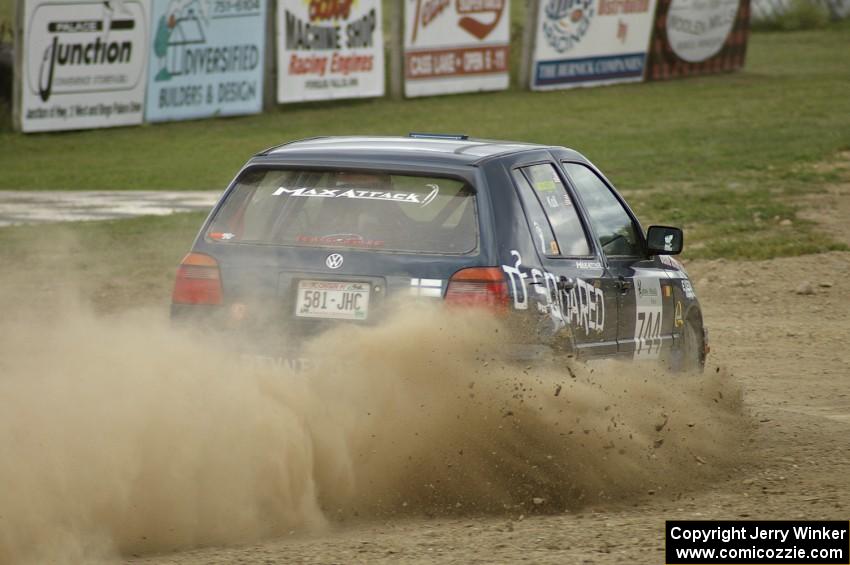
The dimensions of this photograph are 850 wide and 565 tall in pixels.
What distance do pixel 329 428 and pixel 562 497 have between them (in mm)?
993

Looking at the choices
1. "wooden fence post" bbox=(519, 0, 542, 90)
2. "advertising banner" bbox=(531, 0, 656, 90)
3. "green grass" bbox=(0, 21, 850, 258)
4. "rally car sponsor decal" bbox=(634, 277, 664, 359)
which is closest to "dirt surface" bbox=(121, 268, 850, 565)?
"rally car sponsor decal" bbox=(634, 277, 664, 359)

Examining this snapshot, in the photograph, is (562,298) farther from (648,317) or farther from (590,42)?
(590,42)

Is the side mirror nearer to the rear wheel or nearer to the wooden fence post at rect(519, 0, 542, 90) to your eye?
the rear wheel

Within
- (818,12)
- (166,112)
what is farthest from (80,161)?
(818,12)

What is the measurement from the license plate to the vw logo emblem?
7 cm

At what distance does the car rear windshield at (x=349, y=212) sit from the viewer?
600 centimetres

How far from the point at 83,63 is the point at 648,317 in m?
15.6

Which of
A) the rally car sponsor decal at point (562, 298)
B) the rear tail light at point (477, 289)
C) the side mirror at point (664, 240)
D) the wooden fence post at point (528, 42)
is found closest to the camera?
the rear tail light at point (477, 289)

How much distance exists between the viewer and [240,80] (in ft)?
78.4

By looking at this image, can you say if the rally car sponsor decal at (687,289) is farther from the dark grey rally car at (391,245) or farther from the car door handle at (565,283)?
the car door handle at (565,283)

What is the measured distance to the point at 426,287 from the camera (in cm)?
585

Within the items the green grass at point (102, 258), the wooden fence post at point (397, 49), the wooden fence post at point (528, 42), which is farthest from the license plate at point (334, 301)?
the wooden fence post at point (528, 42)

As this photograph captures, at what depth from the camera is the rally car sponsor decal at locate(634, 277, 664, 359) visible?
706 centimetres

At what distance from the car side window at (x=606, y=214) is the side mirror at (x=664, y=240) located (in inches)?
4.7
